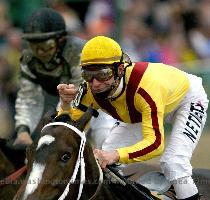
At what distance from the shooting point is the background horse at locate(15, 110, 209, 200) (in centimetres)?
501

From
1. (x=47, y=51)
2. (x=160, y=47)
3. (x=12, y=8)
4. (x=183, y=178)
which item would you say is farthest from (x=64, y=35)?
(x=12, y=8)

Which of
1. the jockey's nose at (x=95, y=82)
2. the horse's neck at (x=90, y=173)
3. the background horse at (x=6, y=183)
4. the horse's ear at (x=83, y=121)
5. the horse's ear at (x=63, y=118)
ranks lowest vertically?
the background horse at (x=6, y=183)

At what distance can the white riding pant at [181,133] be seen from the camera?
6027 mm

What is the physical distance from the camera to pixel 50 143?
5.14 m

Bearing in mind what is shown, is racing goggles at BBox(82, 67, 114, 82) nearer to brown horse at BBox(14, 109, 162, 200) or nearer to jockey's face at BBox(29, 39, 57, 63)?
brown horse at BBox(14, 109, 162, 200)

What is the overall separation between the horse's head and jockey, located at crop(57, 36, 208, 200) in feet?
0.89

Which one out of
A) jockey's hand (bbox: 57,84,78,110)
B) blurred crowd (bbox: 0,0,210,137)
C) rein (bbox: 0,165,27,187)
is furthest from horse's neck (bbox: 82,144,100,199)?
blurred crowd (bbox: 0,0,210,137)

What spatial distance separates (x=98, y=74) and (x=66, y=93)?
1.15 ft

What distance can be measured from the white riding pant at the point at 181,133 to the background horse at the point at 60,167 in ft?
2.66

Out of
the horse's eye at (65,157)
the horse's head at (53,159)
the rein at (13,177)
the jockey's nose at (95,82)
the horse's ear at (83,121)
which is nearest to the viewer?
the horse's head at (53,159)

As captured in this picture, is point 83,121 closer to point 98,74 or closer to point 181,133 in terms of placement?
point 98,74

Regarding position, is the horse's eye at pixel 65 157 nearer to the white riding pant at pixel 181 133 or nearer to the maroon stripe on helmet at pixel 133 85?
the maroon stripe on helmet at pixel 133 85

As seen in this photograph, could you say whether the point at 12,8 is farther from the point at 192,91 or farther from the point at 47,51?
the point at 192,91

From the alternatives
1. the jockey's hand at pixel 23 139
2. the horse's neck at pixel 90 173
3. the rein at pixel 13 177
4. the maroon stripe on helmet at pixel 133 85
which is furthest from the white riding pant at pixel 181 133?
the jockey's hand at pixel 23 139
